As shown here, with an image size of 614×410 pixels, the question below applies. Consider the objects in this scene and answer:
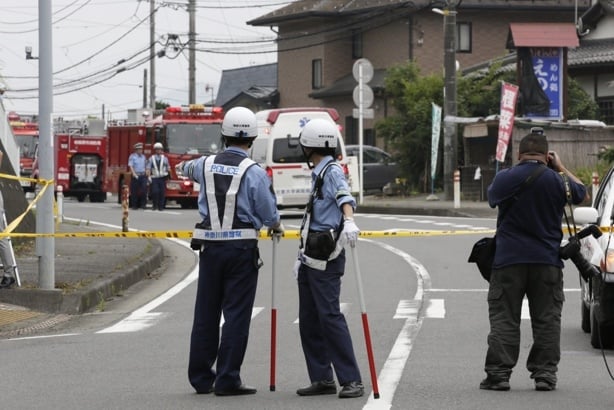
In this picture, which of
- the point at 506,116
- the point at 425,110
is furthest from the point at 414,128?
the point at 506,116

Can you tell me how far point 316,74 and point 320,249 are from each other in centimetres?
5449

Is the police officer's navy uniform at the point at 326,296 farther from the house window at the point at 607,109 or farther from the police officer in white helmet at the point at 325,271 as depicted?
the house window at the point at 607,109

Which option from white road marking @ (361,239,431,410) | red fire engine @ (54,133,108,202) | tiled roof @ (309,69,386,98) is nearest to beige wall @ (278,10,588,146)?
tiled roof @ (309,69,386,98)

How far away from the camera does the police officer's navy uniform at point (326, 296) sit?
349 inches

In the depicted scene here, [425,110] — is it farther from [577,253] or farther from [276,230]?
[276,230]

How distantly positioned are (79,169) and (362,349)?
39368 mm

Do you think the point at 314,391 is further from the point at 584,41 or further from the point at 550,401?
the point at 584,41

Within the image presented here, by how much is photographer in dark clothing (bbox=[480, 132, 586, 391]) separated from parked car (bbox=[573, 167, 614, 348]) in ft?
2.66

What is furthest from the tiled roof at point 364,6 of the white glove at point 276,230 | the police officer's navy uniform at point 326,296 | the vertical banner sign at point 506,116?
the police officer's navy uniform at point 326,296

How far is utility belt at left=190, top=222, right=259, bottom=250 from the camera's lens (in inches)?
356

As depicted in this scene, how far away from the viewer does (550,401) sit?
8594 millimetres

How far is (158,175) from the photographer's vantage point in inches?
1390

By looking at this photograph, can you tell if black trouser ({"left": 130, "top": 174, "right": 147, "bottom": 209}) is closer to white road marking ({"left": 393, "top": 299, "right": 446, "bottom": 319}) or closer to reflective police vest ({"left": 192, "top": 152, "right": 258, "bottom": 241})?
white road marking ({"left": 393, "top": 299, "right": 446, "bottom": 319})

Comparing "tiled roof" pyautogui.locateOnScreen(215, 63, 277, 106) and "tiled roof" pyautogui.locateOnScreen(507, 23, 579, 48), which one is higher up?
"tiled roof" pyautogui.locateOnScreen(215, 63, 277, 106)
